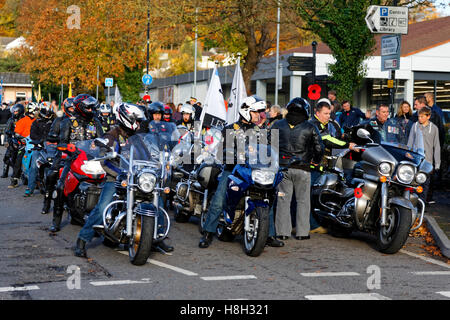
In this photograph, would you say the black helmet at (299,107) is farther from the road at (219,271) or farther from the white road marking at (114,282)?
the white road marking at (114,282)

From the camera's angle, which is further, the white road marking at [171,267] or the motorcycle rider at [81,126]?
the motorcycle rider at [81,126]

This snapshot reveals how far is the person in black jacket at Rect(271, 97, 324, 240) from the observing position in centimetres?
1012

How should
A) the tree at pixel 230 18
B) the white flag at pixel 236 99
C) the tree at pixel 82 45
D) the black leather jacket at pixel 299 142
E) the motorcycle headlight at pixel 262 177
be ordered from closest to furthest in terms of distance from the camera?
the motorcycle headlight at pixel 262 177
the black leather jacket at pixel 299 142
the white flag at pixel 236 99
the tree at pixel 230 18
the tree at pixel 82 45

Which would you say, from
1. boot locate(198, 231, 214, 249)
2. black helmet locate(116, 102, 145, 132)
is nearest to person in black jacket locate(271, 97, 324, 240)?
boot locate(198, 231, 214, 249)

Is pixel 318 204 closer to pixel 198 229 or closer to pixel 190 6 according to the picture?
pixel 198 229

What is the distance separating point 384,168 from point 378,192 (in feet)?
1.20

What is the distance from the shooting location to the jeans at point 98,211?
8469 millimetres

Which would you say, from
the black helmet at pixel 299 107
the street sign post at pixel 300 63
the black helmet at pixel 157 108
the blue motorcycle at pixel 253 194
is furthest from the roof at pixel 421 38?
the blue motorcycle at pixel 253 194

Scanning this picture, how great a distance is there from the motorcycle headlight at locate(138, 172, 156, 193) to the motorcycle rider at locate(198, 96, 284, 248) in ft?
5.01

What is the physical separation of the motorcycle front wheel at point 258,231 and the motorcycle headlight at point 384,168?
157cm

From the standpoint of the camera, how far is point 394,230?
9.13 meters

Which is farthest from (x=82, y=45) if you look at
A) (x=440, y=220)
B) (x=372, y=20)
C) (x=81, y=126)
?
(x=440, y=220)

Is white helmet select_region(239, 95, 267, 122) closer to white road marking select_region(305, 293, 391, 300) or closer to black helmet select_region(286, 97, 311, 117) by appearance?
black helmet select_region(286, 97, 311, 117)
